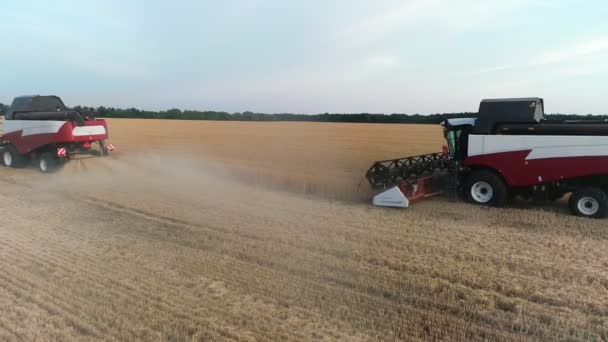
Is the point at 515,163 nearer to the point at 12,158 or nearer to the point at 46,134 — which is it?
the point at 46,134

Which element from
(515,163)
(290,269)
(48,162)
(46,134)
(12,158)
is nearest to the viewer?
(290,269)

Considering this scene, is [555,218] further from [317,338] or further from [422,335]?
[317,338]

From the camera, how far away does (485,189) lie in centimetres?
920

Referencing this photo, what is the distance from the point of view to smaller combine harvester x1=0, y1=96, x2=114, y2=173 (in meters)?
14.2

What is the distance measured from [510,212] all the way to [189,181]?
25.7 feet

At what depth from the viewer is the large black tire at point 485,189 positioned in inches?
350

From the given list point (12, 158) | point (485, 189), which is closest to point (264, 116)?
point (12, 158)

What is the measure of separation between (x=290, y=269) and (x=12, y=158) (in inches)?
549

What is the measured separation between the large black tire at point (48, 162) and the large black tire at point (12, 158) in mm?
1485

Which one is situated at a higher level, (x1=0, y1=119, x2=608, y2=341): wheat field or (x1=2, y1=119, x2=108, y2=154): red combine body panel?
(x1=2, y1=119, x2=108, y2=154): red combine body panel

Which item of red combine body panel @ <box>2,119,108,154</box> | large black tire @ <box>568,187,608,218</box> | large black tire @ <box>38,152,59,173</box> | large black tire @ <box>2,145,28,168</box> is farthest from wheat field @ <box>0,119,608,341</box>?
large black tire @ <box>2,145,28,168</box>

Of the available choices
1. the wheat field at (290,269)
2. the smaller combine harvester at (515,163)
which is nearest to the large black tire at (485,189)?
the smaller combine harvester at (515,163)

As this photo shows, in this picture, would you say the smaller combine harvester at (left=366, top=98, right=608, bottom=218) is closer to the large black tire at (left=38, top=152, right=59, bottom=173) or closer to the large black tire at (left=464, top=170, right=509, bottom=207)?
the large black tire at (left=464, top=170, right=509, bottom=207)

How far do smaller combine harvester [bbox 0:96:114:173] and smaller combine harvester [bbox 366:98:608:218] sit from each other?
31.6 ft
